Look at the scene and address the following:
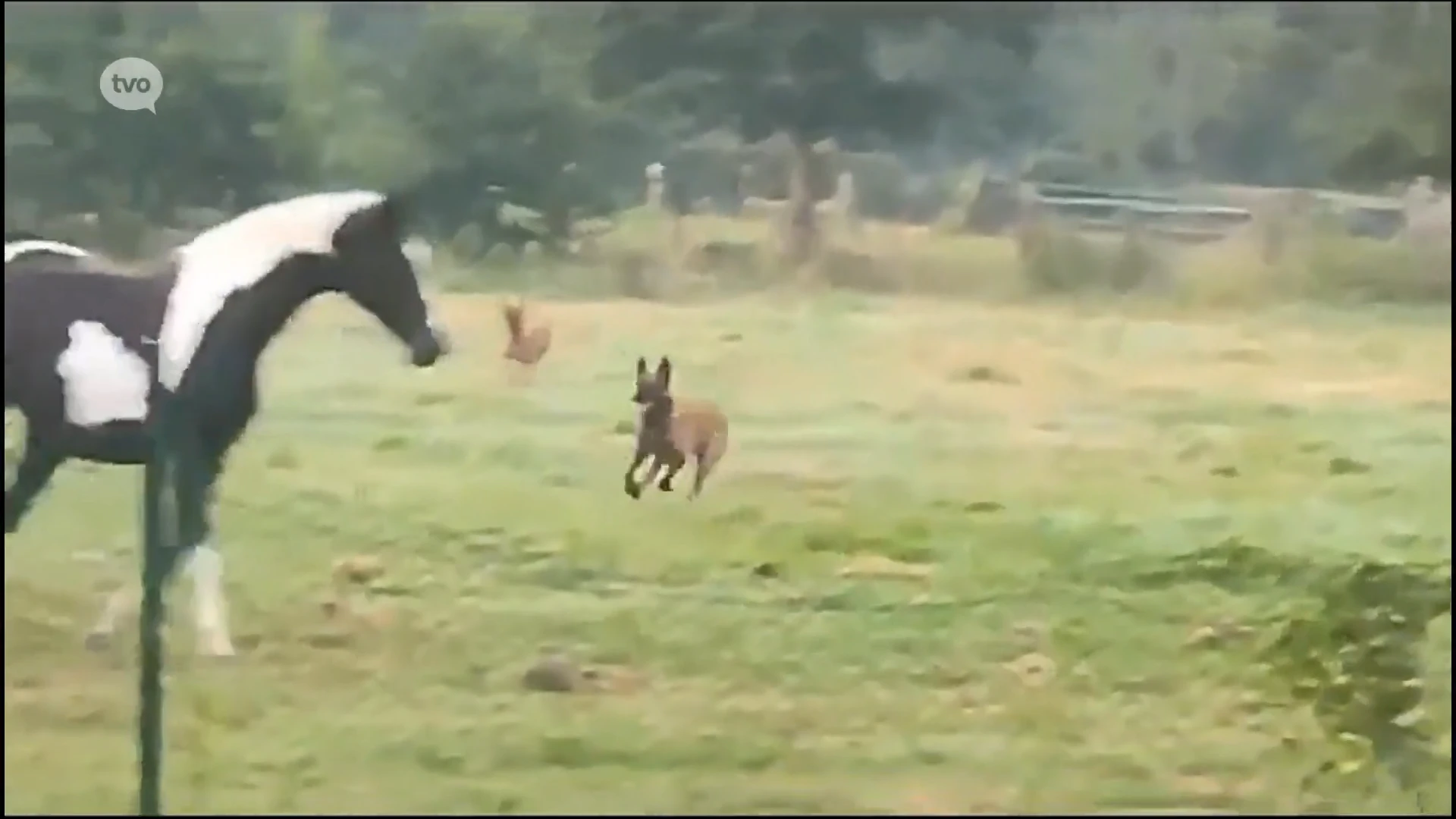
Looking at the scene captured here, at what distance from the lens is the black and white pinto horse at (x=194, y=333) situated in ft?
3.44

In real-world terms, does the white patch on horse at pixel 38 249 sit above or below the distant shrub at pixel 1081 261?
above

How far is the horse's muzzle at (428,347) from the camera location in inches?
42.7

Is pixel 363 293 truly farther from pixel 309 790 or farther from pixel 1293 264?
pixel 1293 264

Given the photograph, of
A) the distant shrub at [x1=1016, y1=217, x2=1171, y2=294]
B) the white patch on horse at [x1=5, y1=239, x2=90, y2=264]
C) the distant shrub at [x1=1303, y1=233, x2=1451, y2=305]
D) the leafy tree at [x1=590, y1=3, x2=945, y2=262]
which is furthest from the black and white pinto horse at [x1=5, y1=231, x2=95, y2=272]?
the distant shrub at [x1=1303, y1=233, x2=1451, y2=305]

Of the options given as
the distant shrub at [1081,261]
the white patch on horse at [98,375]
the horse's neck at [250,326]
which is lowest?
the white patch on horse at [98,375]

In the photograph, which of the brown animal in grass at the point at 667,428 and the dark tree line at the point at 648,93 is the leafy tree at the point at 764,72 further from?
the brown animal in grass at the point at 667,428

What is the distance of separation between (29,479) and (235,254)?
21 cm

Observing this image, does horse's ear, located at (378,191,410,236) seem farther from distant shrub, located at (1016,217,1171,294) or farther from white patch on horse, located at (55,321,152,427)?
distant shrub, located at (1016,217,1171,294)

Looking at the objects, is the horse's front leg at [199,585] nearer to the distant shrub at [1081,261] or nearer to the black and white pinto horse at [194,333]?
the black and white pinto horse at [194,333]

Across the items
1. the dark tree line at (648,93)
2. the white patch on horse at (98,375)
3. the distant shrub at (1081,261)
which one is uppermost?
the dark tree line at (648,93)

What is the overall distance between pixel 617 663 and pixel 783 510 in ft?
0.51

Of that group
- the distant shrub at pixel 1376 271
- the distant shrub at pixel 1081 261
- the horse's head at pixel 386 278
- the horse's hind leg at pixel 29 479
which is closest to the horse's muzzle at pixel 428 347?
the horse's head at pixel 386 278

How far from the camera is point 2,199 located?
1.06 metres

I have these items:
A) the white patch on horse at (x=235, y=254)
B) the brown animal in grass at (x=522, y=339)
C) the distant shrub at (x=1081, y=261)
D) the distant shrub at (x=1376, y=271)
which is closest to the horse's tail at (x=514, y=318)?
the brown animal in grass at (x=522, y=339)
